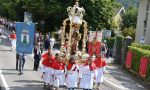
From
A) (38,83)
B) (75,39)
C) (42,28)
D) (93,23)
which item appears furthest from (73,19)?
(42,28)

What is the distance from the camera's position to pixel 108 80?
1005 inches

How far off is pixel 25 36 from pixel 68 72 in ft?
20.0

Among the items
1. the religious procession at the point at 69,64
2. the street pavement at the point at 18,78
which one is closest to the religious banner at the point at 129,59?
the religious procession at the point at 69,64

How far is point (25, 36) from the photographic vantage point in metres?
24.5

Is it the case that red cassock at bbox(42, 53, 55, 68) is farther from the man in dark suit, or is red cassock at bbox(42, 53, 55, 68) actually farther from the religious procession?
the man in dark suit

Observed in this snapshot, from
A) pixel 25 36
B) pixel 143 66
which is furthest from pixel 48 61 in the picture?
pixel 143 66

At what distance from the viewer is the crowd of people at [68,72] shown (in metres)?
19.1

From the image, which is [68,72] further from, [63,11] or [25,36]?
[63,11]

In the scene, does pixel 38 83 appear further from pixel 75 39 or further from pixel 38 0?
pixel 38 0

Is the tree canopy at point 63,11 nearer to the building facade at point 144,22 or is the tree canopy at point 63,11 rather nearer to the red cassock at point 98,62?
the building facade at point 144,22

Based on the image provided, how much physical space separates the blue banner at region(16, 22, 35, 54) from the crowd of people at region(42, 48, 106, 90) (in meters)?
4.25

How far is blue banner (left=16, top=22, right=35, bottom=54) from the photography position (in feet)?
80.3

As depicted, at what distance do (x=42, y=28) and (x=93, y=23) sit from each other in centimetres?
687

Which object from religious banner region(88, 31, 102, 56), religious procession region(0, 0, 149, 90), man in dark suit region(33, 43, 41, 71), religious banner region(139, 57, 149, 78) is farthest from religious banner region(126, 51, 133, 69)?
man in dark suit region(33, 43, 41, 71)
